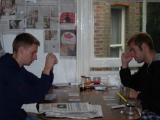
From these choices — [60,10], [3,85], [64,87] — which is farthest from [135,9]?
[3,85]

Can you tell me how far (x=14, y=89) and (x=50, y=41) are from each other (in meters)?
1.37

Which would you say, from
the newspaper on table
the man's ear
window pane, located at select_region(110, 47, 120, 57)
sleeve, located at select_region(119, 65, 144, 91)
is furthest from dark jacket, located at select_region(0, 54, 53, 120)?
window pane, located at select_region(110, 47, 120, 57)

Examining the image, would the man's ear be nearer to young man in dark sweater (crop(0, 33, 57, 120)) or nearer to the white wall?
young man in dark sweater (crop(0, 33, 57, 120))

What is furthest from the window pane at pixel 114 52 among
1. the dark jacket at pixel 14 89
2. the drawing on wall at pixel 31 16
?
the dark jacket at pixel 14 89

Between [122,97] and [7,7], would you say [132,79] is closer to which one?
[122,97]

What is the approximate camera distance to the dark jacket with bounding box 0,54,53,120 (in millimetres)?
2162

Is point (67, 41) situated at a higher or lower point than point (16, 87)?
higher

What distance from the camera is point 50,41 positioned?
11.4 ft

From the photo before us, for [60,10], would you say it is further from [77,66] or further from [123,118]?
[123,118]

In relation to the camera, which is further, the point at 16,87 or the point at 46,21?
the point at 46,21

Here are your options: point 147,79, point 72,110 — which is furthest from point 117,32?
point 72,110

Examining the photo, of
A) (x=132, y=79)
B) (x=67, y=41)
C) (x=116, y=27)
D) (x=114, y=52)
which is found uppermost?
(x=116, y=27)

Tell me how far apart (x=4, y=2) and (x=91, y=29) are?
2.74 ft

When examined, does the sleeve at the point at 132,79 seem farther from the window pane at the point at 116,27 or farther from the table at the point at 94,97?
the window pane at the point at 116,27
